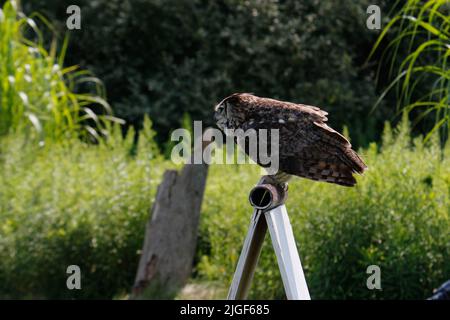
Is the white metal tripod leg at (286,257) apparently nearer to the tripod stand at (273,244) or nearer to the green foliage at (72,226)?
the tripod stand at (273,244)

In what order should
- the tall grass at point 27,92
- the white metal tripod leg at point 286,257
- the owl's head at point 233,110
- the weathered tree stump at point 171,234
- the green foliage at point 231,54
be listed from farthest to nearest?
the green foliage at point 231,54
the tall grass at point 27,92
the weathered tree stump at point 171,234
the owl's head at point 233,110
the white metal tripod leg at point 286,257

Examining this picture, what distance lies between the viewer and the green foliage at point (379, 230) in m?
4.43

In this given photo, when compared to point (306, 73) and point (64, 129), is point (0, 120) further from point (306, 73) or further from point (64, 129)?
point (306, 73)

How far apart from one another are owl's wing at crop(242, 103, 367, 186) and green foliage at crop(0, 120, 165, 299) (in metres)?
2.64

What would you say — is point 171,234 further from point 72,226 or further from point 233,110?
point 233,110

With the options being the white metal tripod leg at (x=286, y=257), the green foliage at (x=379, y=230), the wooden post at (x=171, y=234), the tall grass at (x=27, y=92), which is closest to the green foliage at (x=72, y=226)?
the wooden post at (x=171, y=234)

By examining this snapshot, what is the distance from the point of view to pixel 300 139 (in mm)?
3066

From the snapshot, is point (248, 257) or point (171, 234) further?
point (171, 234)

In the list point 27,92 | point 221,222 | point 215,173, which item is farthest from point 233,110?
point 27,92

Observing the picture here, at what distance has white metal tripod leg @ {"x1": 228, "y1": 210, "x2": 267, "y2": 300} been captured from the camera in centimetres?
303

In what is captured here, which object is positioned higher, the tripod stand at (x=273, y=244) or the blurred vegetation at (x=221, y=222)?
the blurred vegetation at (x=221, y=222)

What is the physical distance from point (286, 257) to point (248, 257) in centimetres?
19

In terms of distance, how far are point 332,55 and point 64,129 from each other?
3601 mm

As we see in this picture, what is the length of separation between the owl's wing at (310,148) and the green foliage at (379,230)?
1.54 metres
